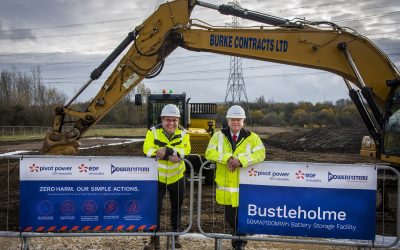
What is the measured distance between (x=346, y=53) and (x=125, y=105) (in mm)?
55339

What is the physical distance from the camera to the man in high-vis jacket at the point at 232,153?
5.90m

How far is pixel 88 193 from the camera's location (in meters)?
5.99

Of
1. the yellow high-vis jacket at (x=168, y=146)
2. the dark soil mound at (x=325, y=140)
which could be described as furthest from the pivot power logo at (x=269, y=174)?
the dark soil mound at (x=325, y=140)

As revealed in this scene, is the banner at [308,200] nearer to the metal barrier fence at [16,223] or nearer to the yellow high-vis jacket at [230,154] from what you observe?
the yellow high-vis jacket at [230,154]

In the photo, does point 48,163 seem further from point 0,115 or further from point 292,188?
point 0,115

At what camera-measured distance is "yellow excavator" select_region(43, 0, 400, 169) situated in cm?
955

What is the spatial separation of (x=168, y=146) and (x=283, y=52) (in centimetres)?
491

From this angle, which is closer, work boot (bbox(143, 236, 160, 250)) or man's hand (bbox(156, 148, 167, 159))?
man's hand (bbox(156, 148, 167, 159))

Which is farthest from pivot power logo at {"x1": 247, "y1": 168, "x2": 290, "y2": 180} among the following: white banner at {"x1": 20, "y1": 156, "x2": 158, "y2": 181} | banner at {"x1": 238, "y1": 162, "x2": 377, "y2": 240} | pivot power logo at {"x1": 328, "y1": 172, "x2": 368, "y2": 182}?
white banner at {"x1": 20, "y1": 156, "x2": 158, "y2": 181}

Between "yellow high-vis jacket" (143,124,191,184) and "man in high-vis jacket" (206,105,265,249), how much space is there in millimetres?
497

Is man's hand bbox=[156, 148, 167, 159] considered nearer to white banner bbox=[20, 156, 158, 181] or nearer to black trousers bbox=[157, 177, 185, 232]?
white banner bbox=[20, 156, 158, 181]

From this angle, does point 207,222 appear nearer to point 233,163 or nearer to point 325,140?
point 233,163

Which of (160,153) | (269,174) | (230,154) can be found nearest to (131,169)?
(160,153)

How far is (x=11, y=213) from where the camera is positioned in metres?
8.91
